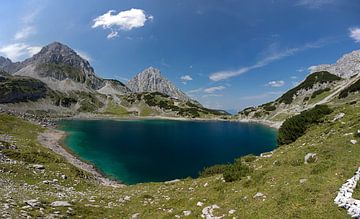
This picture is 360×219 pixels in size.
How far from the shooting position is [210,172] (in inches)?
1586

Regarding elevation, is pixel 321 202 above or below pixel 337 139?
below

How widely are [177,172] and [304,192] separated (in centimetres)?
5387

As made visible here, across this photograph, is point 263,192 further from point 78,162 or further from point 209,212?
point 78,162

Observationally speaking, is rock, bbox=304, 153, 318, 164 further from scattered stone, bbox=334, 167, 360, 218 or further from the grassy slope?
scattered stone, bbox=334, 167, 360, 218

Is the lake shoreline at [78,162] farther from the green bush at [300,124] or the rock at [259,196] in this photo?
the rock at [259,196]

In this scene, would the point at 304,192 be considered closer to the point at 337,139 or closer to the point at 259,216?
the point at 259,216

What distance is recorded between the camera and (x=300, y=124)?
153 feet

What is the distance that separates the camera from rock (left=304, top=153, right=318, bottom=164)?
21.8 m

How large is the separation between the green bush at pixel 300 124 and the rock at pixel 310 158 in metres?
23.9

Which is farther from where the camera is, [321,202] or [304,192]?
[304,192]

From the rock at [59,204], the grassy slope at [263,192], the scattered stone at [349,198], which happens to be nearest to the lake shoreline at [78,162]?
the grassy slope at [263,192]

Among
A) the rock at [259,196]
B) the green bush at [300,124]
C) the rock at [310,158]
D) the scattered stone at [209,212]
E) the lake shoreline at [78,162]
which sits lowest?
the lake shoreline at [78,162]

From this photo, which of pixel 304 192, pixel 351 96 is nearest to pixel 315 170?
pixel 304 192

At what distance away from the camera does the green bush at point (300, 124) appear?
46.0 meters
